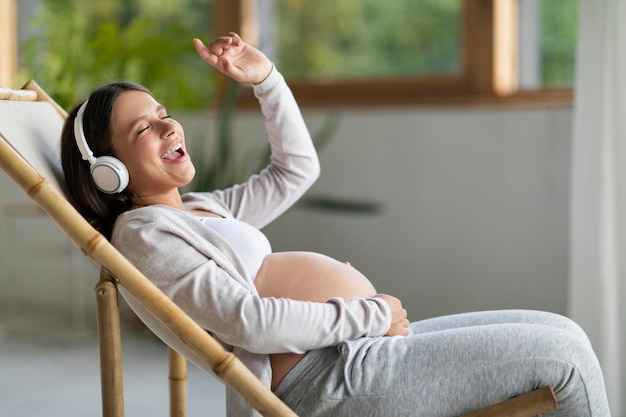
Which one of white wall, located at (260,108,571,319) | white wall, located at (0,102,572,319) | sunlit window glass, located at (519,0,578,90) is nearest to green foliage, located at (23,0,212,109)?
white wall, located at (0,102,572,319)

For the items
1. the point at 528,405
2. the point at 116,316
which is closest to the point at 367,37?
the point at 116,316

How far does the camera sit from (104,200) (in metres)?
1.61

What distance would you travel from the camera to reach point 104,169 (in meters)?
1.53

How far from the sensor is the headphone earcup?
152 cm

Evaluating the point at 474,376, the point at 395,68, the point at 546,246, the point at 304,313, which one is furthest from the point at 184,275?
the point at 395,68

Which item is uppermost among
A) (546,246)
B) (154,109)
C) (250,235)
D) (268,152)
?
(154,109)

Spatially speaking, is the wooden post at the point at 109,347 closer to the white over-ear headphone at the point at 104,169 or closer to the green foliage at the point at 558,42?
the white over-ear headphone at the point at 104,169

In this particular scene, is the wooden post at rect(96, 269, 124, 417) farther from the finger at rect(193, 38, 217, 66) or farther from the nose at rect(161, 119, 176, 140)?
the finger at rect(193, 38, 217, 66)

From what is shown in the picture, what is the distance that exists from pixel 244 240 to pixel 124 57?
8.01ft

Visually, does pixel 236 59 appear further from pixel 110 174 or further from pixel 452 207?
pixel 452 207

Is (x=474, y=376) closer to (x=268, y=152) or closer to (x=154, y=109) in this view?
(x=154, y=109)

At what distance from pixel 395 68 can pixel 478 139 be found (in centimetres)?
59

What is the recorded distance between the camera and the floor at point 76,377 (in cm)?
286

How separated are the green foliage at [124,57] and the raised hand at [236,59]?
199cm
